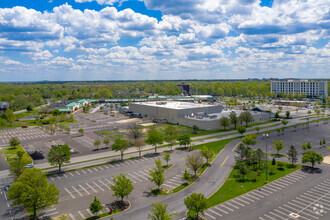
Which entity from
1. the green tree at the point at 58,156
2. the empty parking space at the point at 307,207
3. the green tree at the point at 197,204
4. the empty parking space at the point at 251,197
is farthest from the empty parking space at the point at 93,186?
the empty parking space at the point at 307,207

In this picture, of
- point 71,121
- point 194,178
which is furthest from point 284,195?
point 71,121

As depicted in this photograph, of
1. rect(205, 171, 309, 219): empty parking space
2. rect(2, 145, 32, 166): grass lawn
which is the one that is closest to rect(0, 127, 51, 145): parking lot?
rect(2, 145, 32, 166): grass lawn

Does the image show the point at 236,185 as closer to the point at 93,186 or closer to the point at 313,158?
the point at 313,158

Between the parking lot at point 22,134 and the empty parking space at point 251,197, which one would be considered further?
the parking lot at point 22,134

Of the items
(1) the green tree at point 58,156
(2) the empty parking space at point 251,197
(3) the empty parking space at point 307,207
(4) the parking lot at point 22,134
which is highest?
(1) the green tree at point 58,156

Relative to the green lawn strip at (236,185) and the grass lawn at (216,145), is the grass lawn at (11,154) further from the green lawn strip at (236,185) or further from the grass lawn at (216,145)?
the green lawn strip at (236,185)

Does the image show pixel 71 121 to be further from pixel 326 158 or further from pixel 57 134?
pixel 326 158
